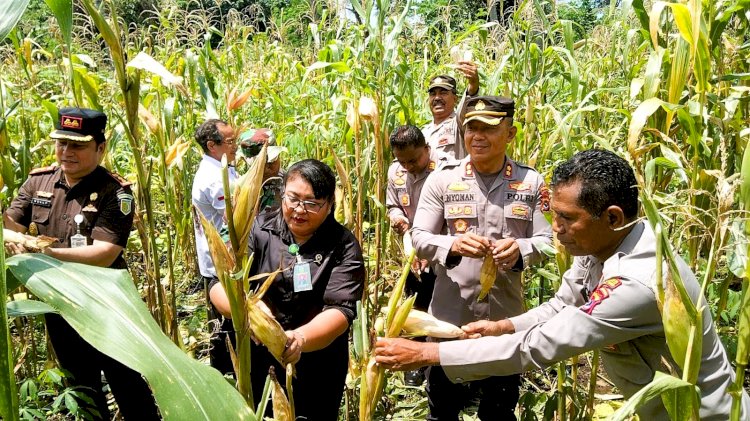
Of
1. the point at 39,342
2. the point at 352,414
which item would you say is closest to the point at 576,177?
the point at 352,414

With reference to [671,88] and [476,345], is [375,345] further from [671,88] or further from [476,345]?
[671,88]

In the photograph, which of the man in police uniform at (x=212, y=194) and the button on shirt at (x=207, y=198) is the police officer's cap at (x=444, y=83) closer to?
the man in police uniform at (x=212, y=194)

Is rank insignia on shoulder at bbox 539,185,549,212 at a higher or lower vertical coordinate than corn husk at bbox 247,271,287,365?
higher

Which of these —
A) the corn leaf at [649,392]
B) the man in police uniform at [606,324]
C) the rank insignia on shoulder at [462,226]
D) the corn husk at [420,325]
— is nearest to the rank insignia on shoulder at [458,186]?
the rank insignia on shoulder at [462,226]

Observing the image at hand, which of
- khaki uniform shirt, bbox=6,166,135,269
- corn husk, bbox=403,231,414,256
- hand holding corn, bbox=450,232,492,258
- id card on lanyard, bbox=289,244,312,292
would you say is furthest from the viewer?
corn husk, bbox=403,231,414,256

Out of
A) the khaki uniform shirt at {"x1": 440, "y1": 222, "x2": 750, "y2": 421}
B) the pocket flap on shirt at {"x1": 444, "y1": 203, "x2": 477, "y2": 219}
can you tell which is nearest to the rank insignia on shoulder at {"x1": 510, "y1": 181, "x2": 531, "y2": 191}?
the pocket flap on shirt at {"x1": 444, "y1": 203, "x2": 477, "y2": 219}

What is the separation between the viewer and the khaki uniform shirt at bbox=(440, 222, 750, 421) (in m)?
1.53

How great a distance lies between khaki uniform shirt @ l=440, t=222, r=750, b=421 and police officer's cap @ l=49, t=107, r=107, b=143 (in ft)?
5.89

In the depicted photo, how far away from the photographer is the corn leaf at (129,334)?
0.83m

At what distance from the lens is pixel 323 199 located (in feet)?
7.39

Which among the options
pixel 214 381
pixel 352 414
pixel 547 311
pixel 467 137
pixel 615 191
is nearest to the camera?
pixel 214 381

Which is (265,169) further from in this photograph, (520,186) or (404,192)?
(520,186)

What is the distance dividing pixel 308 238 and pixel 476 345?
827 millimetres

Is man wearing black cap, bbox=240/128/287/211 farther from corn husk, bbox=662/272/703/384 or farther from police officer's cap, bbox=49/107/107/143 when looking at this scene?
corn husk, bbox=662/272/703/384
